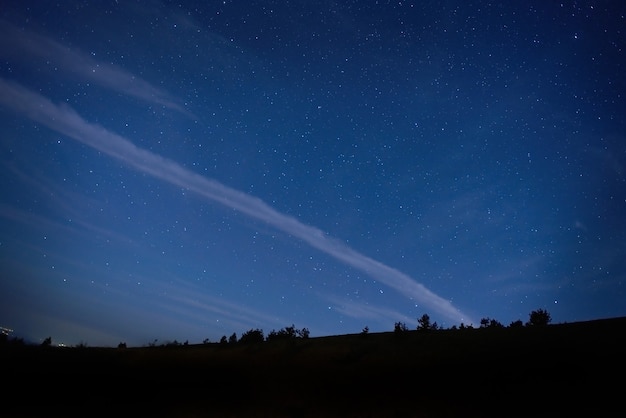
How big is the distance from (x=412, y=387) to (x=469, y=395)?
193 centimetres

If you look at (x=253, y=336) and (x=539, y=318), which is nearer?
(x=539, y=318)

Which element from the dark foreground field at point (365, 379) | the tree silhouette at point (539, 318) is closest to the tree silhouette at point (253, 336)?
the dark foreground field at point (365, 379)

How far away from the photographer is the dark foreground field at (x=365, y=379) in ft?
35.7

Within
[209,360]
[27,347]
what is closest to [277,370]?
[209,360]

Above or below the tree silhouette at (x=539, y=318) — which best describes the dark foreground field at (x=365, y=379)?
below

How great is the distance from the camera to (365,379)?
14.3m

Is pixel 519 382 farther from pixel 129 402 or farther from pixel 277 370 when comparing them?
pixel 129 402

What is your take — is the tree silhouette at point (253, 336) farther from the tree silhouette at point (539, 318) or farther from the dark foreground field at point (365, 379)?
the tree silhouette at point (539, 318)

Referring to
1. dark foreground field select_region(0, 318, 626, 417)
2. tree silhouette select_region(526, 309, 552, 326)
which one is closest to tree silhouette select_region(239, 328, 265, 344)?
dark foreground field select_region(0, 318, 626, 417)

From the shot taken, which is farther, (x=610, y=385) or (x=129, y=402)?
(x=129, y=402)

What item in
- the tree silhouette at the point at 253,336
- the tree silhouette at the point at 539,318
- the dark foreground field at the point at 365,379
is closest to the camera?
the dark foreground field at the point at 365,379

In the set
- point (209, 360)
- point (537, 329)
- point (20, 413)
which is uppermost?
point (537, 329)

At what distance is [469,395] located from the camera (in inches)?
448

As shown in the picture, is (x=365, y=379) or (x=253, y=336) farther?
(x=253, y=336)
